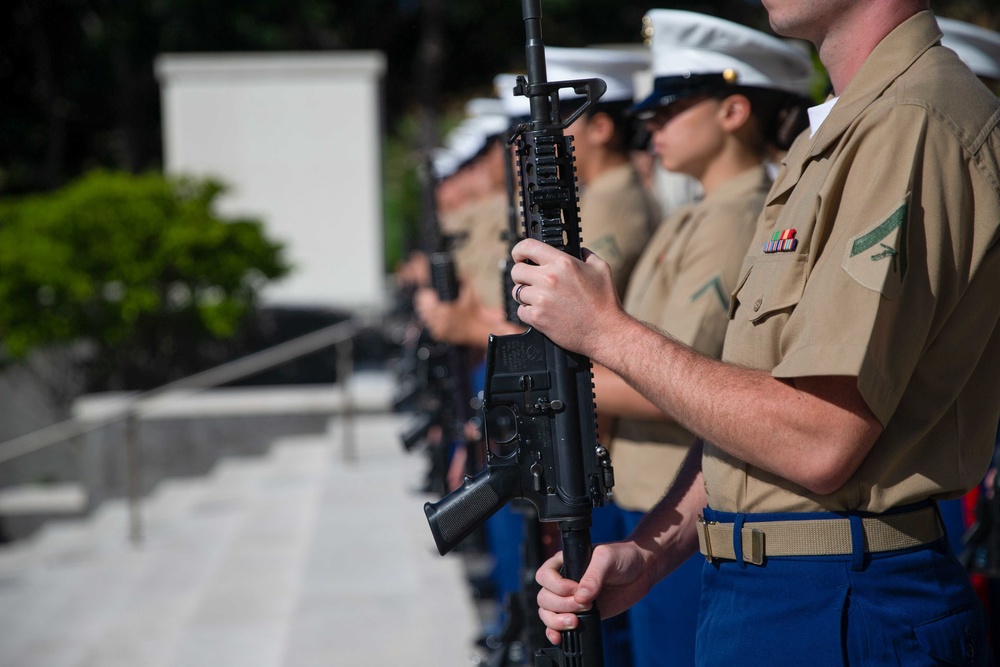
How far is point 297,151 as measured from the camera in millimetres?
13195

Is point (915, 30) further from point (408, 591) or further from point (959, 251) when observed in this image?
point (408, 591)

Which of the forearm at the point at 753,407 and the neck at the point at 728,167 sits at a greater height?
the neck at the point at 728,167

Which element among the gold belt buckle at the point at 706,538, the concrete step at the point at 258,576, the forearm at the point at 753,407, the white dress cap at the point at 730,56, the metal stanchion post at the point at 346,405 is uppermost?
the white dress cap at the point at 730,56

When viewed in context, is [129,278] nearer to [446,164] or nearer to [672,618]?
[446,164]

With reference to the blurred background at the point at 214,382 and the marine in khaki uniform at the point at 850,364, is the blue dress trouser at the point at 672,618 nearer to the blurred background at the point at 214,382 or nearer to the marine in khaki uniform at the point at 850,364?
the marine in khaki uniform at the point at 850,364

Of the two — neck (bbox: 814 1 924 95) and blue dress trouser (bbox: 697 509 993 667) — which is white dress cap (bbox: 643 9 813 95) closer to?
neck (bbox: 814 1 924 95)

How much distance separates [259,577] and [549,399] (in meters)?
5.09

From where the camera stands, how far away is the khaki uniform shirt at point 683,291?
2732 mm

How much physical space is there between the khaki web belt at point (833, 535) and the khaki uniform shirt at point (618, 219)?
1.78 meters

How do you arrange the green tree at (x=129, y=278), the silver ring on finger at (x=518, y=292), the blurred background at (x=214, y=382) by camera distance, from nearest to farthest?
the silver ring on finger at (x=518, y=292)
the blurred background at (x=214, y=382)
the green tree at (x=129, y=278)

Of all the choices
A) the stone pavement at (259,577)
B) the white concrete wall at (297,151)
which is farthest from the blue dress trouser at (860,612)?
the white concrete wall at (297,151)

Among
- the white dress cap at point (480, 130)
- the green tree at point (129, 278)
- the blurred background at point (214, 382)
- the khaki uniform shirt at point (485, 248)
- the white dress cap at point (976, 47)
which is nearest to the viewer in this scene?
the white dress cap at point (976, 47)

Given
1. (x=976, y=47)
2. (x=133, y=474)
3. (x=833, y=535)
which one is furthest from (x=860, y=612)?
(x=133, y=474)

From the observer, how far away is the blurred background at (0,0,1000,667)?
249 inches
